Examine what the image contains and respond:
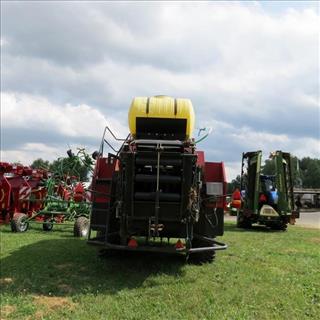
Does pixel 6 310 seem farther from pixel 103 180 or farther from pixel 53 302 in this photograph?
pixel 103 180

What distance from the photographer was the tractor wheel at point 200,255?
26.9ft

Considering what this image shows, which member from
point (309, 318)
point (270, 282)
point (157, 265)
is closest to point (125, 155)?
point (157, 265)

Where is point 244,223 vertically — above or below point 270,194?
below

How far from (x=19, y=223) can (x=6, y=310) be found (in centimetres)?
791

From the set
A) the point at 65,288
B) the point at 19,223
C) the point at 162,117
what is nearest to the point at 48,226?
the point at 19,223

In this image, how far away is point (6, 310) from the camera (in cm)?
591

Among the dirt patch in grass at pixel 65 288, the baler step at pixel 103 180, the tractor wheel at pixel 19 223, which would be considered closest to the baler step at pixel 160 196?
the baler step at pixel 103 180

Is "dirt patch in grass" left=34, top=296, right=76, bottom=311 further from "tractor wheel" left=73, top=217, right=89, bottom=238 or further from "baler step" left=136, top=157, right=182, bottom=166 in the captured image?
"tractor wheel" left=73, top=217, right=89, bottom=238

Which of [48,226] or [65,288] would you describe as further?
[48,226]

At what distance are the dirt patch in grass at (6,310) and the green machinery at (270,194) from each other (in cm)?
1171

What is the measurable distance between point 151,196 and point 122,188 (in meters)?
Answer: 0.46

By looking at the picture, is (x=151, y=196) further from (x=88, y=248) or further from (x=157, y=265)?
(x=88, y=248)

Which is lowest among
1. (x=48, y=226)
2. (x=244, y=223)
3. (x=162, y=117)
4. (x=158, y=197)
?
(x=48, y=226)

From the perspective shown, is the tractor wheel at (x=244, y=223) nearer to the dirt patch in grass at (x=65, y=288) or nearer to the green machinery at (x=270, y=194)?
the green machinery at (x=270, y=194)
